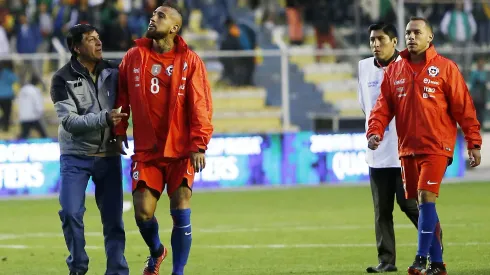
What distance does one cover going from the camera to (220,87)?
2328 cm

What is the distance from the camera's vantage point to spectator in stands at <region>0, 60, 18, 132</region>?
72.8 ft

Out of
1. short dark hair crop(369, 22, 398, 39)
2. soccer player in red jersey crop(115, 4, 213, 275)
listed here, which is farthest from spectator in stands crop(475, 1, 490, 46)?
soccer player in red jersey crop(115, 4, 213, 275)

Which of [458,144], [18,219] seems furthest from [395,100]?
[458,144]

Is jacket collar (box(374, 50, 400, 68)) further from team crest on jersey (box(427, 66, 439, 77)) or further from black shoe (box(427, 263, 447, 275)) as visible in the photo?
black shoe (box(427, 263, 447, 275))

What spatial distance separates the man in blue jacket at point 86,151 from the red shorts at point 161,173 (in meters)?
0.36

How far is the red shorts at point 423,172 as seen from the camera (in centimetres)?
952

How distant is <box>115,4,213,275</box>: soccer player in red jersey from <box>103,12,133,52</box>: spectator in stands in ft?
47.5

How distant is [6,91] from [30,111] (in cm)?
59

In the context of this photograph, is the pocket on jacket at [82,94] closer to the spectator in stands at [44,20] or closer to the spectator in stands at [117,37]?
the spectator in stands at [117,37]

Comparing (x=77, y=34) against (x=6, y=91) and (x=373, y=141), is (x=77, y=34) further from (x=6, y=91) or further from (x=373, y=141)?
(x=6, y=91)

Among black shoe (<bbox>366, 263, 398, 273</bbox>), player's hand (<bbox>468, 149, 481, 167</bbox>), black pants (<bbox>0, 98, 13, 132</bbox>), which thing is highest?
player's hand (<bbox>468, 149, 481, 167</bbox>)

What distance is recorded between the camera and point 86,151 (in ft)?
31.3

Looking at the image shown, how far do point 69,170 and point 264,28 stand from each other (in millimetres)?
18358

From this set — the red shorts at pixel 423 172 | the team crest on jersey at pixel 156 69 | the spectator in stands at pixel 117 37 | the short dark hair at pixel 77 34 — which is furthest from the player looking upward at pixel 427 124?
the spectator in stands at pixel 117 37
